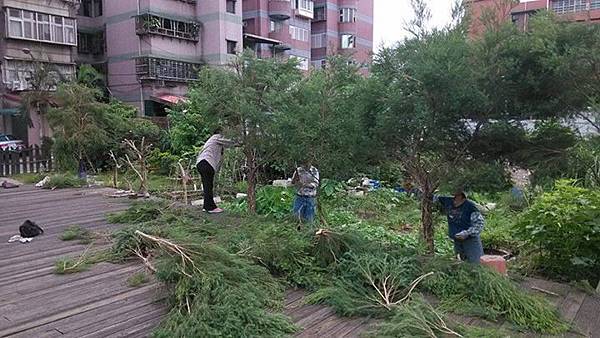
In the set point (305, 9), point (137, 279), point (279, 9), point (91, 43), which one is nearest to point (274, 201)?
point (137, 279)

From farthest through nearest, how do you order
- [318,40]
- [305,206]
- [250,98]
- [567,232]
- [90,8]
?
[318,40] < [90,8] < [305,206] < [250,98] < [567,232]

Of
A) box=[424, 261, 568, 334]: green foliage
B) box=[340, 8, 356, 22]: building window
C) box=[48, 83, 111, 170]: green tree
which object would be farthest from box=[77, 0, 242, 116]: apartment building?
box=[424, 261, 568, 334]: green foliage

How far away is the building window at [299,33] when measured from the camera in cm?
3704

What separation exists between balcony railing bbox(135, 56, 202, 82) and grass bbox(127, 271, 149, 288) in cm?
2384

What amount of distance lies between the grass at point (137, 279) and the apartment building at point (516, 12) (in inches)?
143

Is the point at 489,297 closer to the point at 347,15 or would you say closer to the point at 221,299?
the point at 221,299

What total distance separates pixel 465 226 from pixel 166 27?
1029 inches

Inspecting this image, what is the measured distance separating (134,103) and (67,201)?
66.3 ft

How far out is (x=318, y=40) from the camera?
4044 cm

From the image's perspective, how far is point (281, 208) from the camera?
8.52 m

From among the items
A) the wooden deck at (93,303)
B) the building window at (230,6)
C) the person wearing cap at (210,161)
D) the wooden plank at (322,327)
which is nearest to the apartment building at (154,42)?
the building window at (230,6)

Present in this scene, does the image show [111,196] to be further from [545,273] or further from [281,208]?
[545,273]

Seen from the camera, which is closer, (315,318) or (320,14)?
(315,318)

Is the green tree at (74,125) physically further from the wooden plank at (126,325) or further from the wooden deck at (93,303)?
the wooden plank at (126,325)
